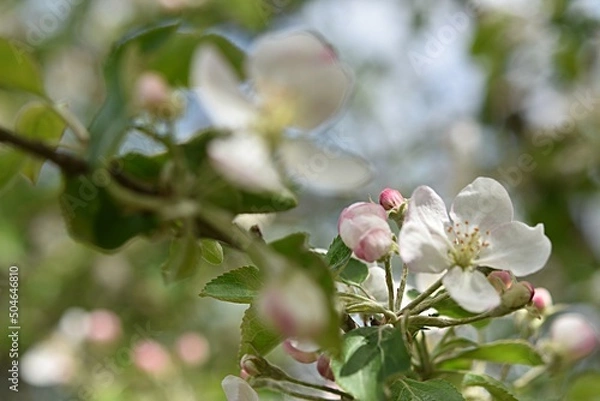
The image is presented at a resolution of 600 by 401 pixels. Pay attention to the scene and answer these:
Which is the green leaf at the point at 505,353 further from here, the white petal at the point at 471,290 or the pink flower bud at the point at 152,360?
the pink flower bud at the point at 152,360

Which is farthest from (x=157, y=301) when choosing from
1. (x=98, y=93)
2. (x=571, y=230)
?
(x=571, y=230)

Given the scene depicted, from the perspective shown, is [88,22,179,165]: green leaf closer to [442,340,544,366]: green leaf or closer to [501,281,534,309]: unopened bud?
[501,281,534,309]: unopened bud

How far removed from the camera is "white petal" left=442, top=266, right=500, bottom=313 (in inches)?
25.7

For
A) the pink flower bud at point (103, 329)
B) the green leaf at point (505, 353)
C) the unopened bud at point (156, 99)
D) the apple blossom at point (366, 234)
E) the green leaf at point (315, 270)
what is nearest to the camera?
the green leaf at point (315, 270)

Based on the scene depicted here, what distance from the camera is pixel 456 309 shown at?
79 centimetres

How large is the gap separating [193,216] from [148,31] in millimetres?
199

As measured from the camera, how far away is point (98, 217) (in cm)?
59

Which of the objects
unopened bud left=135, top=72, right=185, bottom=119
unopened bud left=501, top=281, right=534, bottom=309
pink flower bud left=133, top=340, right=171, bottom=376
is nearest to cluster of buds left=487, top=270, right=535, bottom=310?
unopened bud left=501, top=281, right=534, bottom=309

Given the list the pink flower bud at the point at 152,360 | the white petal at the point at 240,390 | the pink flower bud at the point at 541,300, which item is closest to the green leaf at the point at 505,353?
the pink flower bud at the point at 541,300

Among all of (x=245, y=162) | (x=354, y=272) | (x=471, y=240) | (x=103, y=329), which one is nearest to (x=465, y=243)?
(x=471, y=240)

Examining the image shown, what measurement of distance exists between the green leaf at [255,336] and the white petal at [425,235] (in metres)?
0.15

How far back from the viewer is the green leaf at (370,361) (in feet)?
2.09

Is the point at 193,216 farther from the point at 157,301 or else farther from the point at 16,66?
the point at 157,301

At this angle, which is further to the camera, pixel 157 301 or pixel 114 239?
pixel 157 301
